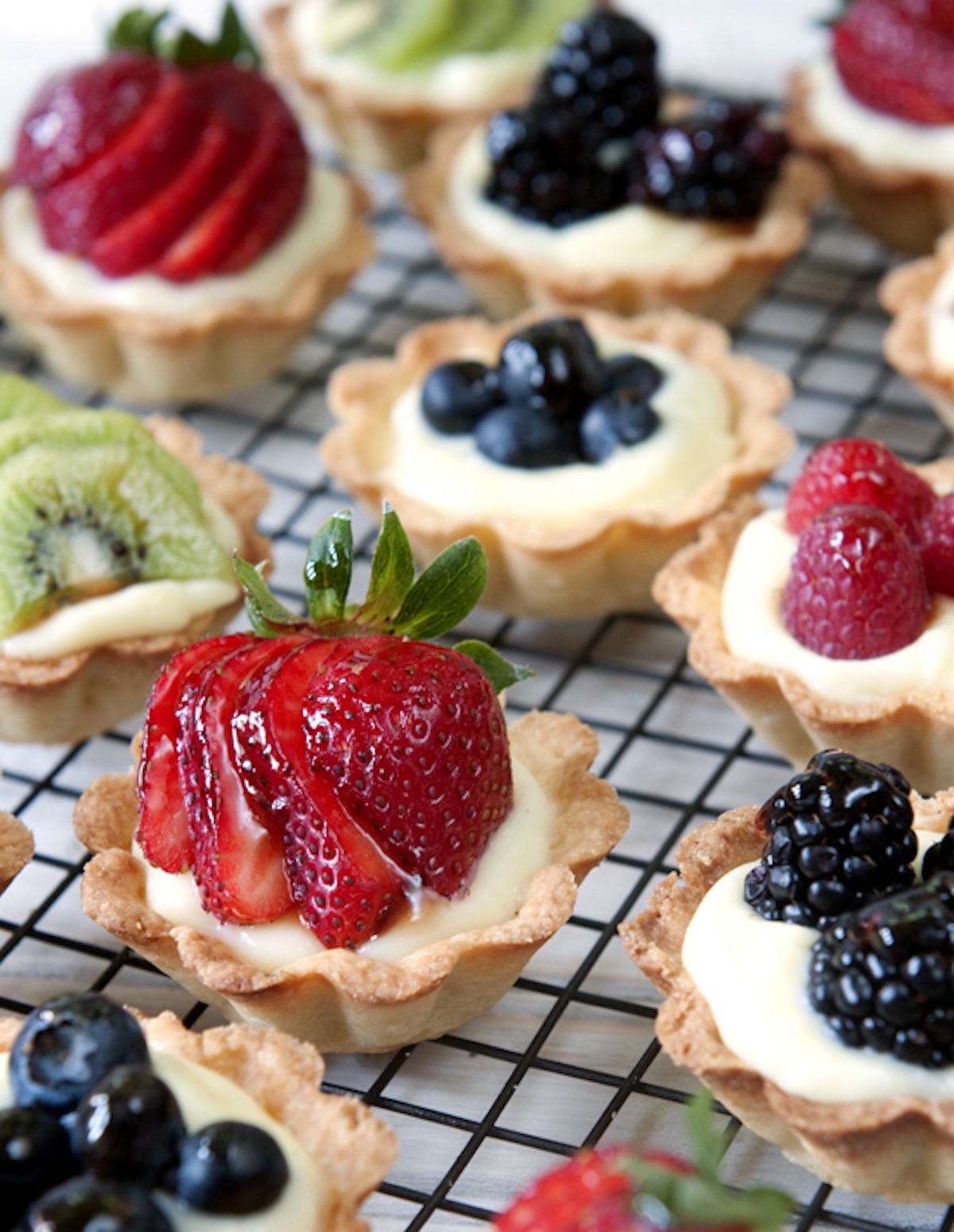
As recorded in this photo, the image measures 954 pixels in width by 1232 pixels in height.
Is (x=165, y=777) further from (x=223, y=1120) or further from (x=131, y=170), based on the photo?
(x=131, y=170)

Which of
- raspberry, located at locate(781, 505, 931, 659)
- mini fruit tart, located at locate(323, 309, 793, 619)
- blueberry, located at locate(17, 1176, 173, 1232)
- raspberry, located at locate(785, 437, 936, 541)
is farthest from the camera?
mini fruit tart, located at locate(323, 309, 793, 619)

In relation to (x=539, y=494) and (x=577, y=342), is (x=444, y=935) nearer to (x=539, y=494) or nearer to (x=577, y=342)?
(x=539, y=494)

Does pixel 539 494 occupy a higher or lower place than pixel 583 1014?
higher

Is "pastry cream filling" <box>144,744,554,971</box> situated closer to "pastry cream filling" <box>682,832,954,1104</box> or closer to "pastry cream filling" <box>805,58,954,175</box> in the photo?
"pastry cream filling" <box>682,832,954,1104</box>

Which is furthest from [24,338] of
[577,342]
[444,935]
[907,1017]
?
[907,1017]

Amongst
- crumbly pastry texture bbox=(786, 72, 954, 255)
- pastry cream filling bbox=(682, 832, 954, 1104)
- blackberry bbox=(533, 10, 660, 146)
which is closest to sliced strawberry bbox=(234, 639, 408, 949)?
pastry cream filling bbox=(682, 832, 954, 1104)
